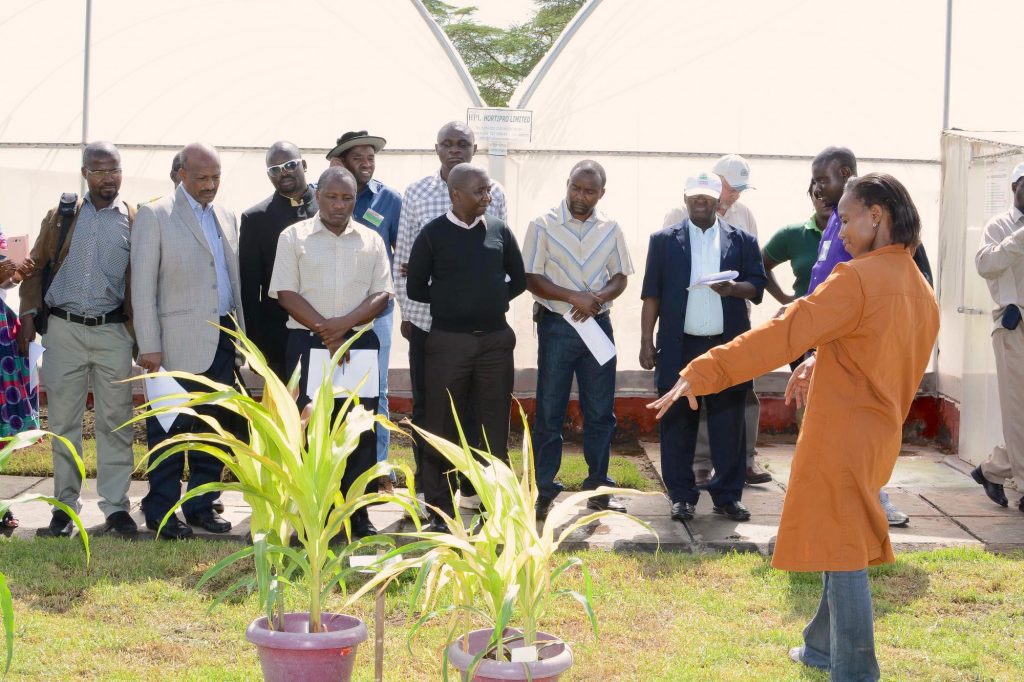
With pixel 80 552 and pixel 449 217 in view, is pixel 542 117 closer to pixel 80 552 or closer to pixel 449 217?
pixel 449 217

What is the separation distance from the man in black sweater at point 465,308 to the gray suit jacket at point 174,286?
3.55 feet

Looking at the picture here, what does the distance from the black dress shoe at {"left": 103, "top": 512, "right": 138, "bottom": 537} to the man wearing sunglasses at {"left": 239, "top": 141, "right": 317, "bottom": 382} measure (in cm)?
111

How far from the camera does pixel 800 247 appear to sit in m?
7.38

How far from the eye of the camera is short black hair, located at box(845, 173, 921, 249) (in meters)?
4.04

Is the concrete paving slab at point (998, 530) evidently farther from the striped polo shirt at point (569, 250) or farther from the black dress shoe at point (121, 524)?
the black dress shoe at point (121, 524)

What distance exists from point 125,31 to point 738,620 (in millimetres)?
7299

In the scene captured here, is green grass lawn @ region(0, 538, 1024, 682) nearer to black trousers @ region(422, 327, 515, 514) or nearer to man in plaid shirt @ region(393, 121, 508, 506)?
black trousers @ region(422, 327, 515, 514)

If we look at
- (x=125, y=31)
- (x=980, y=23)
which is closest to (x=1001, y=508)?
(x=980, y=23)

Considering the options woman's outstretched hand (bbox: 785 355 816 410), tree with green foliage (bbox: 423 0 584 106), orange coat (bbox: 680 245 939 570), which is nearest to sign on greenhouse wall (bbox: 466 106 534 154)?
woman's outstretched hand (bbox: 785 355 816 410)

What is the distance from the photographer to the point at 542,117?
31.3ft

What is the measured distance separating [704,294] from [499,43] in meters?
23.8

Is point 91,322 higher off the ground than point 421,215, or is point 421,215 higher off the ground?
point 421,215

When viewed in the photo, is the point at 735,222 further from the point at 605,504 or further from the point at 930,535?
the point at 930,535

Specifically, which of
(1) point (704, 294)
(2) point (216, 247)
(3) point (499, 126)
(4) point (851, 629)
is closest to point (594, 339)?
(1) point (704, 294)
